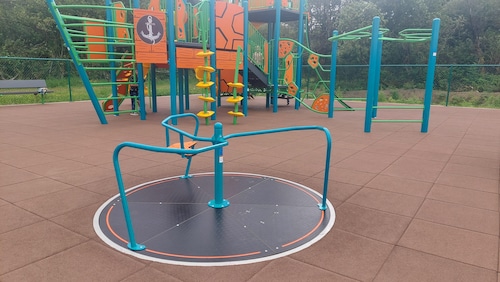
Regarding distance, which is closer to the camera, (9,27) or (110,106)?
(110,106)

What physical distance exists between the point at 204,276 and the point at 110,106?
9.83 m

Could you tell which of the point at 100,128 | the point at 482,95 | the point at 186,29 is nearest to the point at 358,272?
the point at 100,128

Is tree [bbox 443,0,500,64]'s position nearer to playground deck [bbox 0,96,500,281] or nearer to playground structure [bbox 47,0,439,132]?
playground structure [bbox 47,0,439,132]

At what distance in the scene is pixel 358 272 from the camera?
8.17 feet

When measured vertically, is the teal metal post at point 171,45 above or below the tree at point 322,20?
below

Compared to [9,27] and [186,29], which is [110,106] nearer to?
[186,29]

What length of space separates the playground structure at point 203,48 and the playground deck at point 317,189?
149 cm

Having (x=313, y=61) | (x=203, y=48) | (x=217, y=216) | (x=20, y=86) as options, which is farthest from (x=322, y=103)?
(x=20, y=86)

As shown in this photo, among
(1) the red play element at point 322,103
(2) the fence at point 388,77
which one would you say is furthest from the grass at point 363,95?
(1) the red play element at point 322,103

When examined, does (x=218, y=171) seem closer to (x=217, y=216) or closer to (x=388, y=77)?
(x=217, y=216)

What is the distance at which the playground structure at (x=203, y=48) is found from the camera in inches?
325

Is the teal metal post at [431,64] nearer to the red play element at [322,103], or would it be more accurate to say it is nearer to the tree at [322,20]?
the red play element at [322,103]

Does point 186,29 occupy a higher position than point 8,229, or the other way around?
point 186,29

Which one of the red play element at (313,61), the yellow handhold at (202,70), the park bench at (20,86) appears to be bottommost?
the park bench at (20,86)
